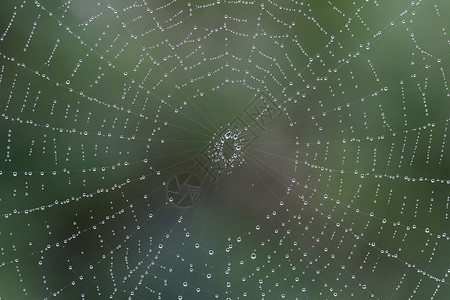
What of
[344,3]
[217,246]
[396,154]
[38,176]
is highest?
[344,3]

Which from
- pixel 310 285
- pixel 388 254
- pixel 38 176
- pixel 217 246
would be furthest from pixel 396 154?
pixel 38 176

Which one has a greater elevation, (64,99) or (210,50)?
(210,50)

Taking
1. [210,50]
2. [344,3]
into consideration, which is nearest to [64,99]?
[210,50]

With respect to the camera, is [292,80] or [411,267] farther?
[411,267]

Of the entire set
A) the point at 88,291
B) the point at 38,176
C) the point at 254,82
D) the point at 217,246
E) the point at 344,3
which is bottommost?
the point at 88,291

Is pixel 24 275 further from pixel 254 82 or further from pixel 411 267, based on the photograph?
pixel 411 267

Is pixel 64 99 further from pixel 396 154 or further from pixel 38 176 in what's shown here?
pixel 396 154
